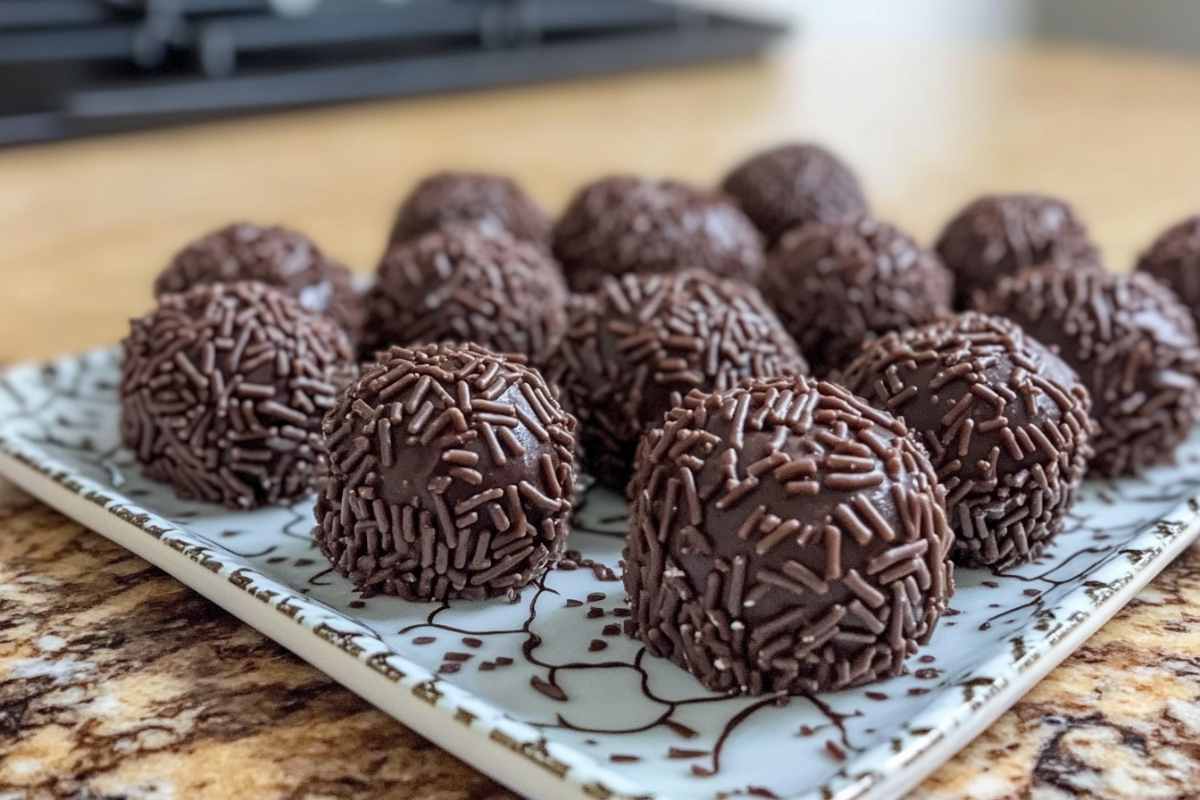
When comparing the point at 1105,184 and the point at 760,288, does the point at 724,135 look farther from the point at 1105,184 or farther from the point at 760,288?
the point at 760,288

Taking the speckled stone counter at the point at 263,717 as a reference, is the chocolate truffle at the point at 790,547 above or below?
above

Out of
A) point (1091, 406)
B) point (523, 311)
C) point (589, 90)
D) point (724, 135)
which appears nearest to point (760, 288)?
point (523, 311)

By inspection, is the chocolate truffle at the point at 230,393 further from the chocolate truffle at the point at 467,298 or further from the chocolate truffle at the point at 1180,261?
the chocolate truffle at the point at 1180,261

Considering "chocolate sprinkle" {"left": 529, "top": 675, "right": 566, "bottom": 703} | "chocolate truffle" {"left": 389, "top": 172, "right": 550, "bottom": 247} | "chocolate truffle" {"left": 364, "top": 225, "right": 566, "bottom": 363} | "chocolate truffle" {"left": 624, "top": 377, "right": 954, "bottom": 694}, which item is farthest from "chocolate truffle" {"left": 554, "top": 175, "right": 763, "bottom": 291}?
"chocolate sprinkle" {"left": 529, "top": 675, "right": 566, "bottom": 703}

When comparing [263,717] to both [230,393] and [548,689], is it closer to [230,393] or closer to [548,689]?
[548,689]

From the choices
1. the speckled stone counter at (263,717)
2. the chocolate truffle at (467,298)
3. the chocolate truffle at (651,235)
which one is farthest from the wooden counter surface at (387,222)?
the chocolate truffle at (651,235)
